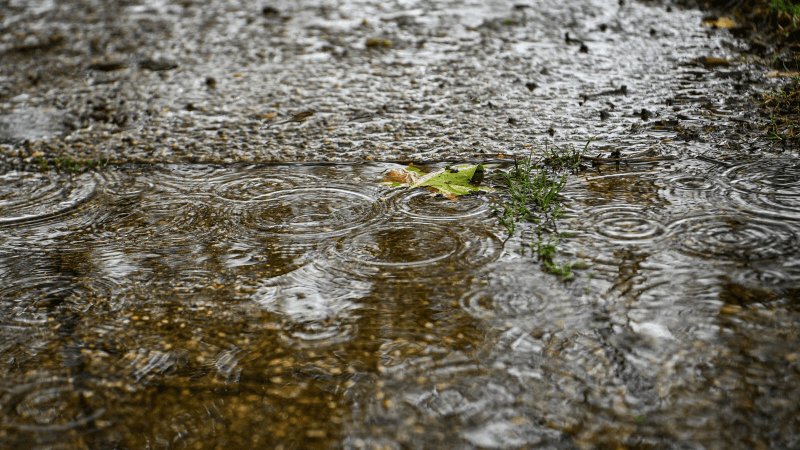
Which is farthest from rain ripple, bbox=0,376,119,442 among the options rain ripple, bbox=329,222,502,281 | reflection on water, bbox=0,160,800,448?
rain ripple, bbox=329,222,502,281

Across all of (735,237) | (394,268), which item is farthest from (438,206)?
(735,237)

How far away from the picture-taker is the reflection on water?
1.65 m

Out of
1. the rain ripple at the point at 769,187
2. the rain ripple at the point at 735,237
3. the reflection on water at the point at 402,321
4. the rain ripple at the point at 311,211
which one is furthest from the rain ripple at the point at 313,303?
the rain ripple at the point at 769,187

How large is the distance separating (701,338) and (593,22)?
3874 mm

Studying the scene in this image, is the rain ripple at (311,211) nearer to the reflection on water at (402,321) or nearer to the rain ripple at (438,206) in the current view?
the reflection on water at (402,321)

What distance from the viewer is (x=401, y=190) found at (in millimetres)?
2871

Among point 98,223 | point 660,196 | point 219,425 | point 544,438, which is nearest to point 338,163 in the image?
point 98,223

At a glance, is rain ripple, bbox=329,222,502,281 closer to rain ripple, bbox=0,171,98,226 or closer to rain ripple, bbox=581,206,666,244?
rain ripple, bbox=581,206,666,244

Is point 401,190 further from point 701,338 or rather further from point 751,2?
point 751,2

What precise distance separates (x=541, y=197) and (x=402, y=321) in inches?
36.2

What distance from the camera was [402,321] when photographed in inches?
79.6

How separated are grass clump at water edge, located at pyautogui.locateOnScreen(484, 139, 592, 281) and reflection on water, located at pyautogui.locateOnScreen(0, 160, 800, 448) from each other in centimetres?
6

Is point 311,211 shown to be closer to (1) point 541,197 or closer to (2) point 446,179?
(2) point 446,179

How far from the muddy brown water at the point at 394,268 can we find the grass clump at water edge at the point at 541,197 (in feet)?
0.17
